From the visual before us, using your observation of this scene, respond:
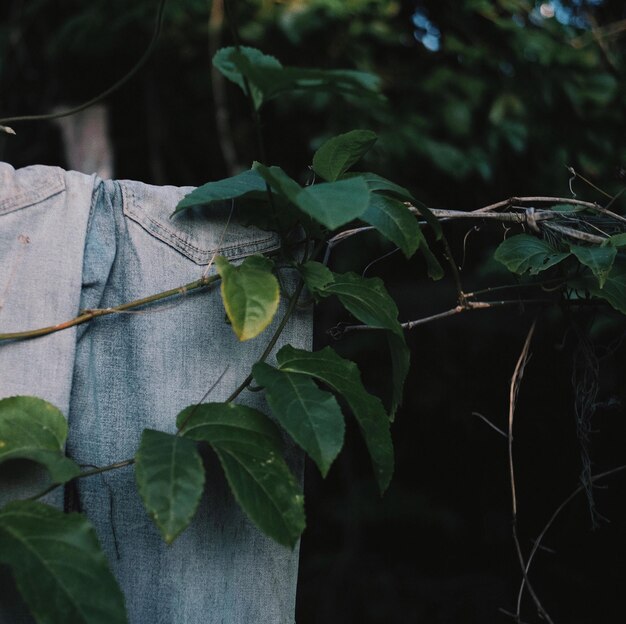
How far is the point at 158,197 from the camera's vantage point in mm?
857

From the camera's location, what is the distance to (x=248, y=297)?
710 mm

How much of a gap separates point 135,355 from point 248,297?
0.62 ft

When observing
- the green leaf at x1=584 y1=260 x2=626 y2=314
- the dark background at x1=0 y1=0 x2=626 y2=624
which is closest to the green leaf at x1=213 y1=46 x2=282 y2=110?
the green leaf at x1=584 y1=260 x2=626 y2=314

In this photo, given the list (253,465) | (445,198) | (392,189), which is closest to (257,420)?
(253,465)

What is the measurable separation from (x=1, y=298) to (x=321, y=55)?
1.62 m

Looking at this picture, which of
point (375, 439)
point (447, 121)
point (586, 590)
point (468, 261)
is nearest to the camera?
point (375, 439)

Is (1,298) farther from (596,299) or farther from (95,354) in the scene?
(596,299)

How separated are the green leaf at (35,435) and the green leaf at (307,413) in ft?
0.64

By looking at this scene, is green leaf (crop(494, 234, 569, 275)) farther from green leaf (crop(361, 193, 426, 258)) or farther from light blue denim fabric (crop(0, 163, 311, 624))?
light blue denim fabric (crop(0, 163, 311, 624))

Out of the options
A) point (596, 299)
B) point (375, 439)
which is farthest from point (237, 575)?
point (596, 299)

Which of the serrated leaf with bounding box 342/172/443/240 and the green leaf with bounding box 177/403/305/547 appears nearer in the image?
the green leaf with bounding box 177/403/305/547

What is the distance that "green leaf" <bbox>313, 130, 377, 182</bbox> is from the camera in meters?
0.77

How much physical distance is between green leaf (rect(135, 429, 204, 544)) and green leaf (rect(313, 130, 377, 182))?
0.32 metres

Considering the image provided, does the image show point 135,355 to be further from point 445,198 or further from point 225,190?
point 445,198
